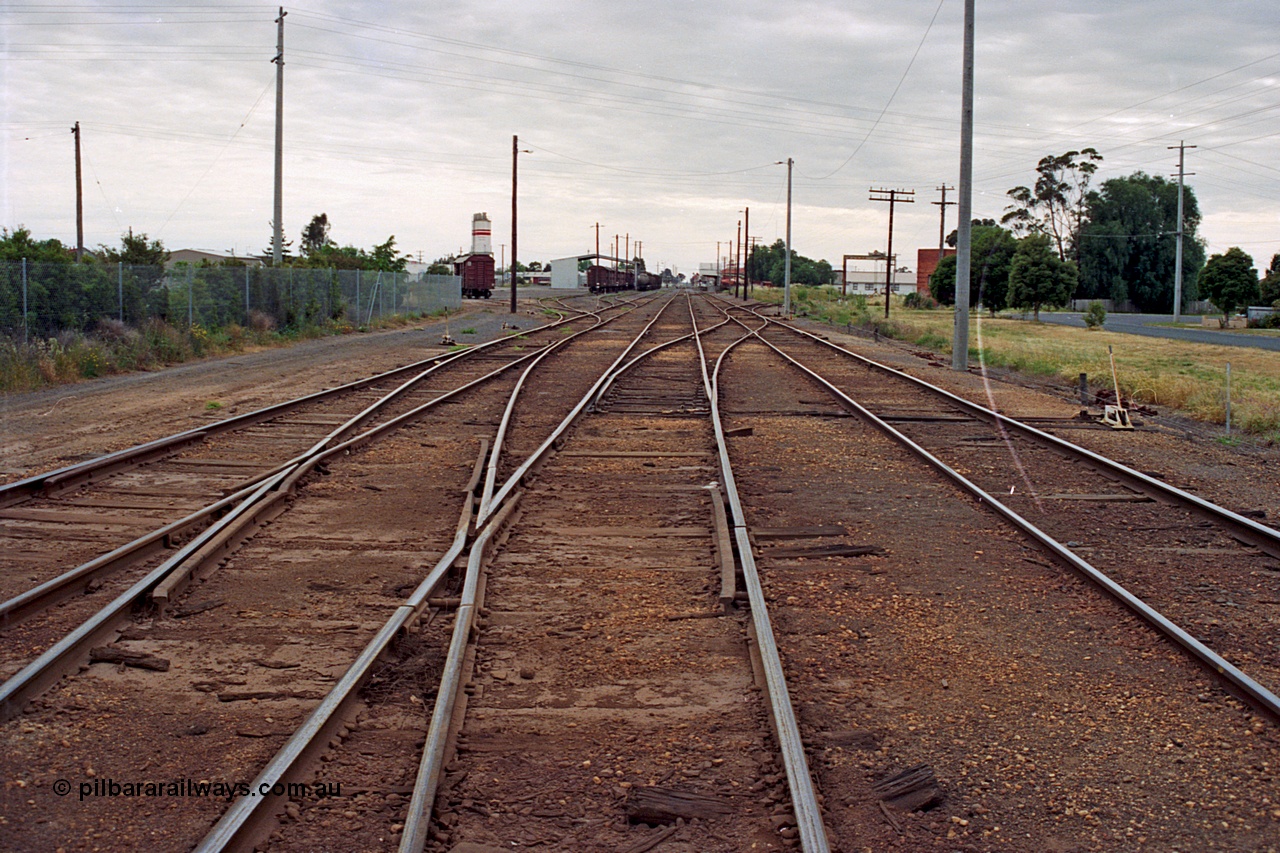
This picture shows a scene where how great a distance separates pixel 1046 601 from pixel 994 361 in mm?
22648

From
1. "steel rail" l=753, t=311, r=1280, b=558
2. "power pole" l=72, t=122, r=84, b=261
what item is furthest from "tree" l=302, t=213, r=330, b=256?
"steel rail" l=753, t=311, r=1280, b=558

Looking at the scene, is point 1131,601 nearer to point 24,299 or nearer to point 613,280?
point 24,299

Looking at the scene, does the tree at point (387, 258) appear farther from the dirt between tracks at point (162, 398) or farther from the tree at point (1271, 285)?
the tree at point (1271, 285)

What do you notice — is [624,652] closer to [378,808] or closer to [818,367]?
[378,808]

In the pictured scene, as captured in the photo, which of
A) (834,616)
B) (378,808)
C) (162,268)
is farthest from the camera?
(162,268)

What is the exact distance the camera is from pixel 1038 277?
69312mm

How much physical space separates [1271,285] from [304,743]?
261 ft

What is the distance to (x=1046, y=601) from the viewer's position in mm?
7051

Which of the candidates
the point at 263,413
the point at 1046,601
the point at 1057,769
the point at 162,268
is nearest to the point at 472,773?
the point at 1057,769

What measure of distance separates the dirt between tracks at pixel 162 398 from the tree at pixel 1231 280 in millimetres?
56677

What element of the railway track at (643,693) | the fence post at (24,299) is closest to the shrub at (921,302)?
the fence post at (24,299)

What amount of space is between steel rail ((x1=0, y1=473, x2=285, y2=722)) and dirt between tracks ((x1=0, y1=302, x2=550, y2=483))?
14.1 ft

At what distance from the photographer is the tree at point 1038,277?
227 ft

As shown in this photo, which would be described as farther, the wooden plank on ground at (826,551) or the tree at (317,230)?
the tree at (317,230)
